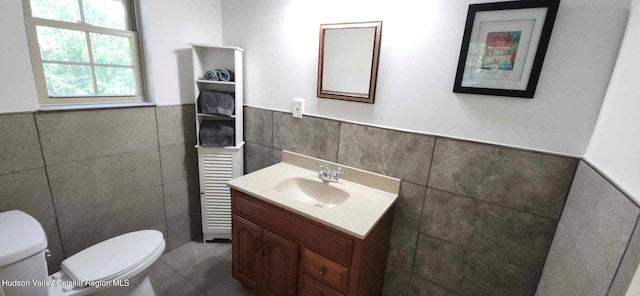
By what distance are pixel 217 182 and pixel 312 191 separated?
0.87 metres

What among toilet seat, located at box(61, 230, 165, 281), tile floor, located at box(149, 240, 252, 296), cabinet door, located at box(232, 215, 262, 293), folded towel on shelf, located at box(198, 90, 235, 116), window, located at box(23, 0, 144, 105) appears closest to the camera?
toilet seat, located at box(61, 230, 165, 281)

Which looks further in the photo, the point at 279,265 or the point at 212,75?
the point at 212,75

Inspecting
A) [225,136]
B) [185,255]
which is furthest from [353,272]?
[185,255]

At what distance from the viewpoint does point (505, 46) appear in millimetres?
1110

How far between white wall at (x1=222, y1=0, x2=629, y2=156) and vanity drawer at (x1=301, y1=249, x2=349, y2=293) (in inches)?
31.3

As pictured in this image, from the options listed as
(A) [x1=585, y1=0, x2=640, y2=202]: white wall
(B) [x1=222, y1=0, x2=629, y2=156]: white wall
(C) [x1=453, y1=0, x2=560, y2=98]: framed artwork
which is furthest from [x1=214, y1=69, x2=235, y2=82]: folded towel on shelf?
(A) [x1=585, y1=0, x2=640, y2=202]: white wall

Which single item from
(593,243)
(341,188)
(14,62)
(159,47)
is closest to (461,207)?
(593,243)

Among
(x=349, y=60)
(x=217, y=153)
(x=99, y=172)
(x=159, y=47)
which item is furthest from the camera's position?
(x=217, y=153)

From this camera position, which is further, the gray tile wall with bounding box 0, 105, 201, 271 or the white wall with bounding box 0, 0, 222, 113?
the gray tile wall with bounding box 0, 105, 201, 271

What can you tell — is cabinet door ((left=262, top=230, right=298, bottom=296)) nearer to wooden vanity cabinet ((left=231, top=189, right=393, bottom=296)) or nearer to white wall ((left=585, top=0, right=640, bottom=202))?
wooden vanity cabinet ((left=231, top=189, right=393, bottom=296))

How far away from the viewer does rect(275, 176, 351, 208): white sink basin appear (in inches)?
63.6

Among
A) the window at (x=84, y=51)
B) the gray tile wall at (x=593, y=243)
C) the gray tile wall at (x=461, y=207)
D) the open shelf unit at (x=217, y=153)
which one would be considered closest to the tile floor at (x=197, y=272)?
the open shelf unit at (x=217, y=153)

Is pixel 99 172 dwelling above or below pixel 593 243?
below

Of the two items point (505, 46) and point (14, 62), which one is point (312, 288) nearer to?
point (505, 46)
